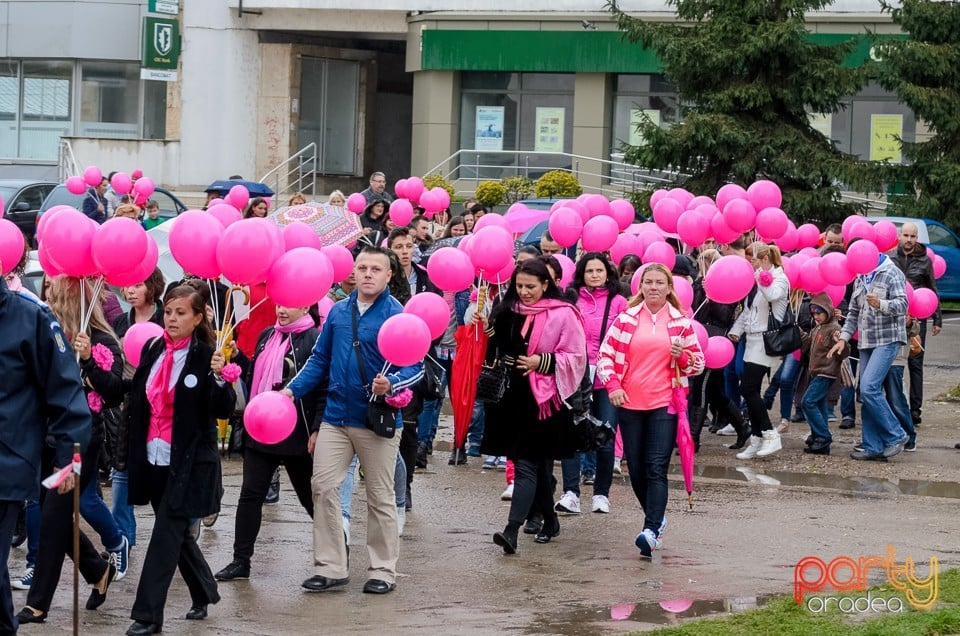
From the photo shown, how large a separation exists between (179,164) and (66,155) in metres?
2.53

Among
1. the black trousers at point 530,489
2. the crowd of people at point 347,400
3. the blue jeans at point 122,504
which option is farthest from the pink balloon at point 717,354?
the blue jeans at point 122,504

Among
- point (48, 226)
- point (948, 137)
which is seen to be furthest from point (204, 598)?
point (948, 137)

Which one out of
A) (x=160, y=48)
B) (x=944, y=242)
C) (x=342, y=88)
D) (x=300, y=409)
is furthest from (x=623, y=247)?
(x=342, y=88)

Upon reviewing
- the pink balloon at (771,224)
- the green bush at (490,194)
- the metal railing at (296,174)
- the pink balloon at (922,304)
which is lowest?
the pink balloon at (922,304)

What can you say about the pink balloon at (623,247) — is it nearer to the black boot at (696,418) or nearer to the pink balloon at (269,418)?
the black boot at (696,418)

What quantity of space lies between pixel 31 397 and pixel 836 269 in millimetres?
8228

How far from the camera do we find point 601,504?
1046cm

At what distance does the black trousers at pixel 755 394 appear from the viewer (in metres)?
13.2

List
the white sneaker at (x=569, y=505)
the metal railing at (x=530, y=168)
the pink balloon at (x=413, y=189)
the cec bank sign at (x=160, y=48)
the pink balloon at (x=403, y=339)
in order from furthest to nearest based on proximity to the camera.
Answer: the cec bank sign at (x=160, y=48)
the metal railing at (x=530, y=168)
the pink balloon at (x=413, y=189)
the white sneaker at (x=569, y=505)
the pink balloon at (x=403, y=339)

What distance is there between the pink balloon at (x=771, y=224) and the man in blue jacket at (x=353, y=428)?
648 cm

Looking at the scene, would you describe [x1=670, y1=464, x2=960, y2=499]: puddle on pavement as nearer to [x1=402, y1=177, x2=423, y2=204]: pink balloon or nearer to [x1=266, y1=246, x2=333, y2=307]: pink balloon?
[x1=266, y1=246, x2=333, y2=307]: pink balloon

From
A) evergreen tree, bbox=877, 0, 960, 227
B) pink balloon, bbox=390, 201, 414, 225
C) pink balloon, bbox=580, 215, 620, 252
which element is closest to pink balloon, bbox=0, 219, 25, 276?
pink balloon, bbox=580, 215, 620, 252

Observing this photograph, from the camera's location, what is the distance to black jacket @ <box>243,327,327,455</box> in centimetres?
824

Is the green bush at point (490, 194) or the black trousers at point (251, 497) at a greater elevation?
the green bush at point (490, 194)
